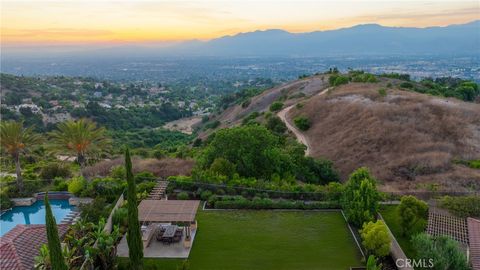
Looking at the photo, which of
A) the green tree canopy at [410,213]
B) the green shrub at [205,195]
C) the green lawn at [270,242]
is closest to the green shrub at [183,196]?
the green shrub at [205,195]

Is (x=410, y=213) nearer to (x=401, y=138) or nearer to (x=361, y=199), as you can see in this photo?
(x=361, y=199)

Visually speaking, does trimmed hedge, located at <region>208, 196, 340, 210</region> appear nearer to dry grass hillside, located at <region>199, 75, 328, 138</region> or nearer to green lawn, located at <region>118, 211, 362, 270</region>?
green lawn, located at <region>118, 211, 362, 270</region>

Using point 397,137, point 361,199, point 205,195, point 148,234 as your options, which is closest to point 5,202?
point 148,234

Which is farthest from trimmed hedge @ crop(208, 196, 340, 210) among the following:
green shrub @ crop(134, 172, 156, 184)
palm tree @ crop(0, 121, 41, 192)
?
palm tree @ crop(0, 121, 41, 192)

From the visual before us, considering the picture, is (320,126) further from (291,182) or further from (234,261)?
(234,261)

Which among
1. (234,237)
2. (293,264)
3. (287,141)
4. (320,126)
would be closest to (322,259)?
(293,264)
